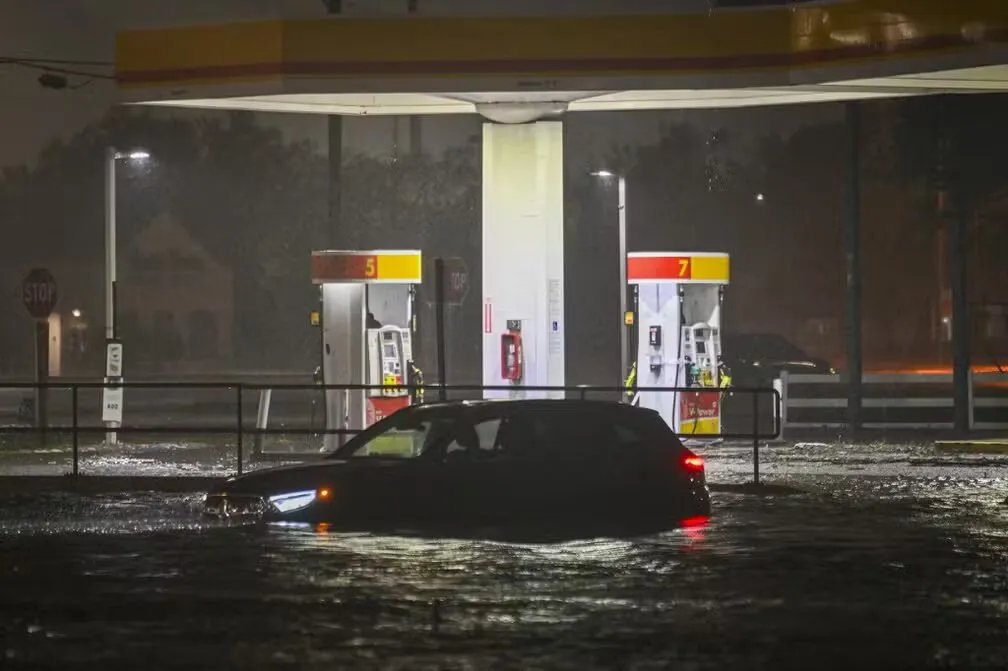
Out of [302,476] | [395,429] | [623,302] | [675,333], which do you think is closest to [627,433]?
[395,429]

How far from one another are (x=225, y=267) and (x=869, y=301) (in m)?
28.2

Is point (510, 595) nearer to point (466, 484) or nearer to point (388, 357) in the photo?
point (466, 484)

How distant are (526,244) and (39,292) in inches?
324

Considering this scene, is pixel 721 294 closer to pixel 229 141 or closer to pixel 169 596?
pixel 169 596

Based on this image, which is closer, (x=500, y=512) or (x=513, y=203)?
(x=500, y=512)

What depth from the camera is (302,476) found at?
44.1 feet

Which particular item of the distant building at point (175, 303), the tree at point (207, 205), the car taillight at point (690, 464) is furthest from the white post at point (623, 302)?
the distant building at point (175, 303)

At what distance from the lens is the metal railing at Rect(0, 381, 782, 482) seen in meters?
18.9

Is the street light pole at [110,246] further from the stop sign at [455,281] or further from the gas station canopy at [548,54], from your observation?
the stop sign at [455,281]

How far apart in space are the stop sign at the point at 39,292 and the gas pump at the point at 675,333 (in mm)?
9545

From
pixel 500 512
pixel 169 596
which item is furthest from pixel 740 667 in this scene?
pixel 500 512

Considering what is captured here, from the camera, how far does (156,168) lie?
211ft

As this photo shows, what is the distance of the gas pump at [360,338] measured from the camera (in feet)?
77.2

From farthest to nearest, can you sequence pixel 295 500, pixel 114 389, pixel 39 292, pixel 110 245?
pixel 110 245 → pixel 114 389 → pixel 39 292 → pixel 295 500
